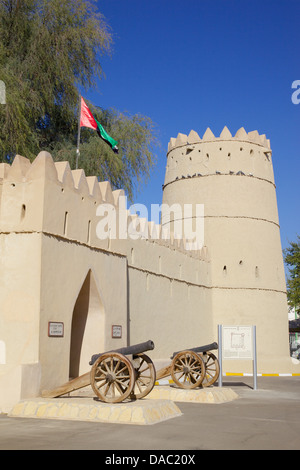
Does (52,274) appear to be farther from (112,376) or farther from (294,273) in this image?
(294,273)

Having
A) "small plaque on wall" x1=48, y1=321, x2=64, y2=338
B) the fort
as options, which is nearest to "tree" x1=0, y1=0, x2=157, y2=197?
the fort

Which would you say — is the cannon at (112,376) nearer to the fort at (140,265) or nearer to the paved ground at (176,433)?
the paved ground at (176,433)

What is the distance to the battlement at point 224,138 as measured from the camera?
22391 millimetres

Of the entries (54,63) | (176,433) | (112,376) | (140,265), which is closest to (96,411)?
(112,376)

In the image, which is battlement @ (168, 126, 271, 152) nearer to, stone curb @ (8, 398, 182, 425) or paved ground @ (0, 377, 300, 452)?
paved ground @ (0, 377, 300, 452)

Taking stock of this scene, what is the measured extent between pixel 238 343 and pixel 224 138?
1041 cm

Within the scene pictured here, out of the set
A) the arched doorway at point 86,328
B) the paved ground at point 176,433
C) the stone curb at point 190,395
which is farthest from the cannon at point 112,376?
the arched doorway at point 86,328

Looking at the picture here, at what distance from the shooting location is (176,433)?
6672 mm

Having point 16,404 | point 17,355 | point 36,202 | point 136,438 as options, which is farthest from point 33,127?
point 136,438

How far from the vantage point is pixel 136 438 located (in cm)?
623

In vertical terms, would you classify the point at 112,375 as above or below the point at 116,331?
below

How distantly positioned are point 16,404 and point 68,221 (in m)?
3.69

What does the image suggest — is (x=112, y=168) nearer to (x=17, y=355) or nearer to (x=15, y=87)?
(x=15, y=87)

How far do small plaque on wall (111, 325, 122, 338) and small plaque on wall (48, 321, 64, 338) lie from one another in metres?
2.23
